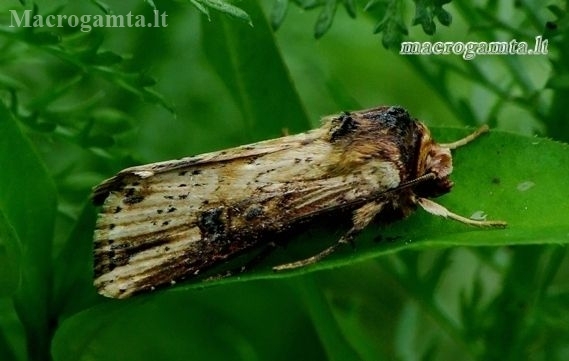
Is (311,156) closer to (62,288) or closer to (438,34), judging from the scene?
(62,288)

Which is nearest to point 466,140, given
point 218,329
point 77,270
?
point 77,270

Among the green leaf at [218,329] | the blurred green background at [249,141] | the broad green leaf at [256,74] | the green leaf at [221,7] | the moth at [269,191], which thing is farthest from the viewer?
the green leaf at [218,329]

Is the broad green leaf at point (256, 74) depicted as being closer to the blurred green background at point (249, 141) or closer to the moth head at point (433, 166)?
the blurred green background at point (249, 141)

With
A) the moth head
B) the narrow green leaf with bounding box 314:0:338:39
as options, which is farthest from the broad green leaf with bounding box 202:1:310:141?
the moth head

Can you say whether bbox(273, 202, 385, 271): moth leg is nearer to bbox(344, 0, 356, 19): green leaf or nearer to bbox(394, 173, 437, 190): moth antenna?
bbox(394, 173, 437, 190): moth antenna

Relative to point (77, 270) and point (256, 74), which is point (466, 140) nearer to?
point (256, 74)

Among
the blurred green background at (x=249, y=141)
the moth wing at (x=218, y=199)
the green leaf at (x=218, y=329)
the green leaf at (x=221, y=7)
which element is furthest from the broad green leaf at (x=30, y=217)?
the green leaf at (x=218, y=329)
